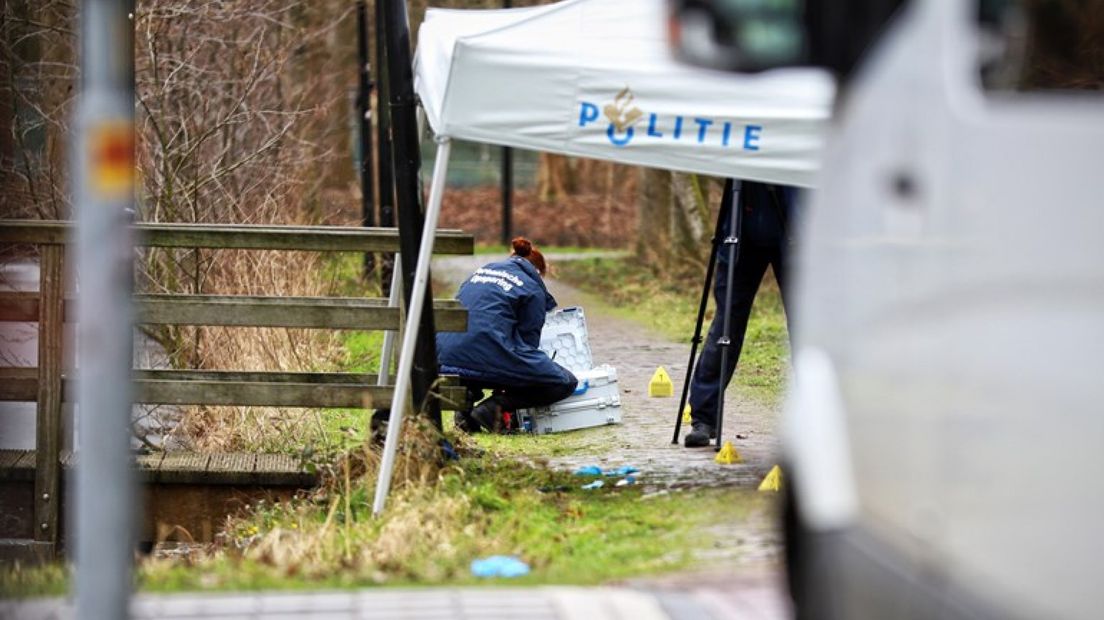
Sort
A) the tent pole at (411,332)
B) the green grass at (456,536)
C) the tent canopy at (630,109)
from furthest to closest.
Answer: the tent pole at (411,332) < the tent canopy at (630,109) < the green grass at (456,536)

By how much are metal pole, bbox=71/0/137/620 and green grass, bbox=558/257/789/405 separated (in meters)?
8.01

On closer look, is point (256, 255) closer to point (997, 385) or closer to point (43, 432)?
point (43, 432)

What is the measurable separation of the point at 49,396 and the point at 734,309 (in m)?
3.62

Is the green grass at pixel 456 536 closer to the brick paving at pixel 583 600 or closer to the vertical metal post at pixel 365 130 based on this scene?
the brick paving at pixel 583 600

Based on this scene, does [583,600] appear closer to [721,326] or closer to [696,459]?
[696,459]

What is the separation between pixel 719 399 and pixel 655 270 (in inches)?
505

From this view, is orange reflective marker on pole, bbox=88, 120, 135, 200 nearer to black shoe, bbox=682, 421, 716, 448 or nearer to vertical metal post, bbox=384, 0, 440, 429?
vertical metal post, bbox=384, 0, 440, 429

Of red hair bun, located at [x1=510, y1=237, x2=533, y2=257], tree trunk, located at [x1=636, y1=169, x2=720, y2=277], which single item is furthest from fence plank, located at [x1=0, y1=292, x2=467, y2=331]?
tree trunk, located at [x1=636, y1=169, x2=720, y2=277]

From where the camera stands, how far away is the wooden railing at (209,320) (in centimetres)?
872

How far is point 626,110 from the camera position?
751 centimetres

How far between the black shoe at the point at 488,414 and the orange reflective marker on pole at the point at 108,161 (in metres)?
6.93

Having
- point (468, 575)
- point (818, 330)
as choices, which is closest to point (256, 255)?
point (468, 575)

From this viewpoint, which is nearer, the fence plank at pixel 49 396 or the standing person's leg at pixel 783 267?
the standing person's leg at pixel 783 267

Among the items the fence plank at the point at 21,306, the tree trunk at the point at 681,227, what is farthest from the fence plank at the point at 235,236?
the tree trunk at the point at 681,227
